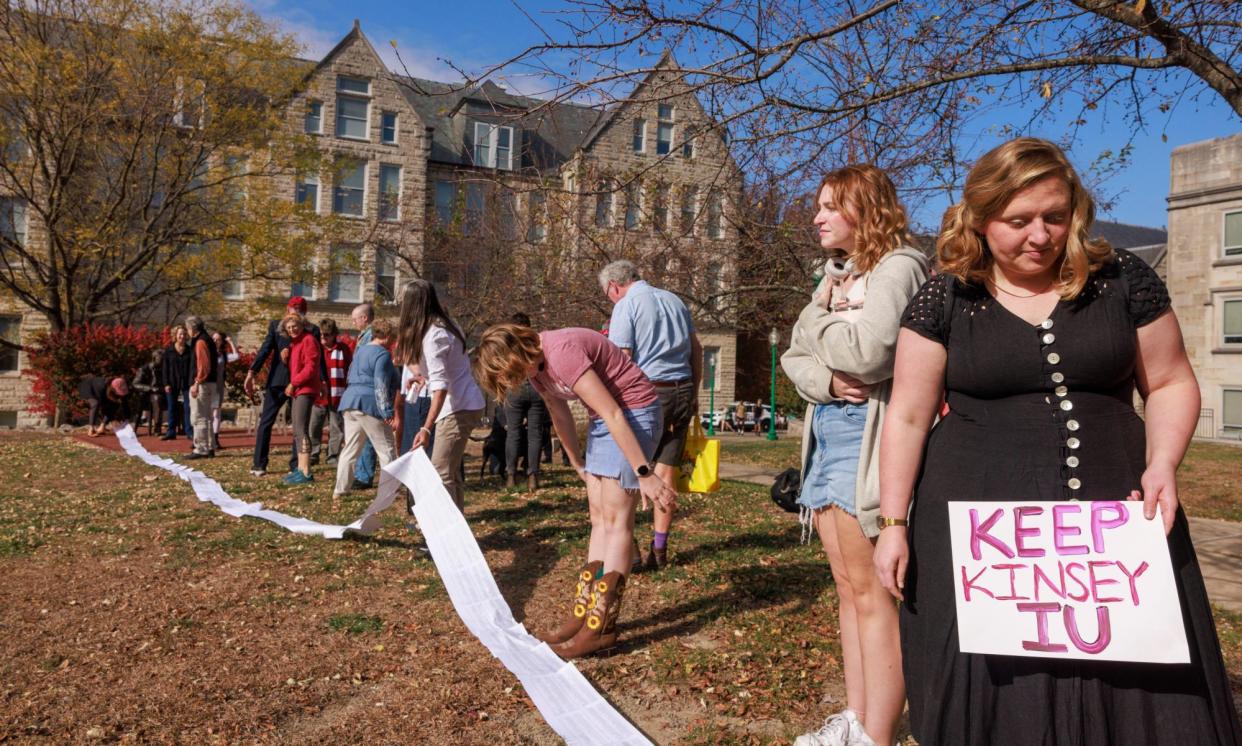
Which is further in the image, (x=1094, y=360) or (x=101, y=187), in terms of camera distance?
(x=101, y=187)

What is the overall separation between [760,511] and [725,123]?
162 inches

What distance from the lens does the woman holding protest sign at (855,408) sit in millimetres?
2822

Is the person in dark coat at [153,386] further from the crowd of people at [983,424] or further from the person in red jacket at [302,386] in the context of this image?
the crowd of people at [983,424]

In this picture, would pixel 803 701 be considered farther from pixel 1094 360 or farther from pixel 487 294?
pixel 487 294

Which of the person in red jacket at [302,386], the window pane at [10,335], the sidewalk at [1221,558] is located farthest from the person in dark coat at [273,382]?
the window pane at [10,335]

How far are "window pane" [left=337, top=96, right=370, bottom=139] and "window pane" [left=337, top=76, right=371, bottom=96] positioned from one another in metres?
0.40

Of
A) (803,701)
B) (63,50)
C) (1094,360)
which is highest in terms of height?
(63,50)

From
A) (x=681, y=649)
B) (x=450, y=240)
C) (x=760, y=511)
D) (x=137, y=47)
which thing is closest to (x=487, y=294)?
(x=450, y=240)

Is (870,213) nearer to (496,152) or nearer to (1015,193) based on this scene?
(1015,193)

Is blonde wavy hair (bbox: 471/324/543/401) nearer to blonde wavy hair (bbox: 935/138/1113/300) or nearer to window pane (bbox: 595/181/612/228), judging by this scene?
window pane (bbox: 595/181/612/228)

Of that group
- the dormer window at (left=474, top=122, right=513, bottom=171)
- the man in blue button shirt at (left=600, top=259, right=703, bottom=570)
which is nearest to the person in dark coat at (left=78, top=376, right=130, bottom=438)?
the man in blue button shirt at (left=600, top=259, right=703, bottom=570)

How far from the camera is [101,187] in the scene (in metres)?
22.4

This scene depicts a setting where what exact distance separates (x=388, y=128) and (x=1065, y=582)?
3616 cm

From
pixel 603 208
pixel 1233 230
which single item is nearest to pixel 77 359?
pixel 603 208
